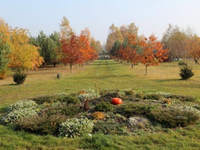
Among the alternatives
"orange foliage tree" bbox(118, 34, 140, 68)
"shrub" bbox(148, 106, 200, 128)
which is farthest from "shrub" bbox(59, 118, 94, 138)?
"orange foliage tree" bbox(118, 34, 140, 68)

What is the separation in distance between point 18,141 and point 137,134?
332 cm

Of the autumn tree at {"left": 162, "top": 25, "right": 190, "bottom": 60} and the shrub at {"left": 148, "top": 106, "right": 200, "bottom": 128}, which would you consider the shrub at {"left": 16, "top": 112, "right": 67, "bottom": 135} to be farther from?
the autumn tree at {"left": 162, "top": 25, "right": 190, "bottom": 60}

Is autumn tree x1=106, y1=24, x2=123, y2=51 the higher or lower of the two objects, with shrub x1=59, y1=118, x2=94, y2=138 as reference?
higher

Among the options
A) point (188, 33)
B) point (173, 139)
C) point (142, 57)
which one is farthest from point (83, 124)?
point (188, 33)

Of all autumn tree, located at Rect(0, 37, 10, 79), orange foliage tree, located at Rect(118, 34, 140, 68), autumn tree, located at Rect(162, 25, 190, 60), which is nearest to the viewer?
autumn tree, located at Rect(0, 37, 10, 79)

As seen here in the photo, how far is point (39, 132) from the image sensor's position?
17.4 feet

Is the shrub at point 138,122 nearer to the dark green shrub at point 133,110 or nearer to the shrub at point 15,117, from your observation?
the dark green shrub at point 133,110

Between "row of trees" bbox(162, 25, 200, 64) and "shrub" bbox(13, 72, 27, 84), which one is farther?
"row of trees" bbox(162, 25, 200, 64)

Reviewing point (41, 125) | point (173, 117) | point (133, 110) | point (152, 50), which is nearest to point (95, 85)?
point (133, 110)

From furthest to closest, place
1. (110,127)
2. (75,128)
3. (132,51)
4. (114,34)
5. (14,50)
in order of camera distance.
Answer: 1. (114,34)
2. (132,51)
3. (14,50)
4. (110,127)
5. (75,128)

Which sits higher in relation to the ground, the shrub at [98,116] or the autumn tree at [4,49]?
the autumn tree at [4,49]

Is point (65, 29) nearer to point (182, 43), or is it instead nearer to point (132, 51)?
point (132, 51)

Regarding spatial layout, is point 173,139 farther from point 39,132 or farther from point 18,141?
point 18,141

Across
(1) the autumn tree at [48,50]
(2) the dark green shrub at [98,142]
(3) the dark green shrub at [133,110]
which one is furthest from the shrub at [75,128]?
(1) the autumn tree at [48,50]
